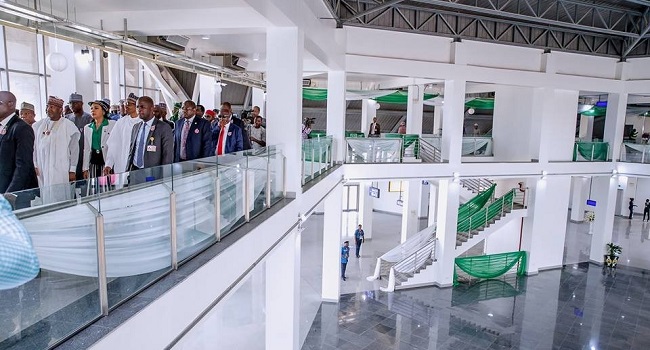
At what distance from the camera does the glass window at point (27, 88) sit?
1359cm

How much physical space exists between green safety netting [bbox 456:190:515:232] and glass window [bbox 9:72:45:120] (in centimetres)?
1550

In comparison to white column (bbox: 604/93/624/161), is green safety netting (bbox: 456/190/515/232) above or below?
below

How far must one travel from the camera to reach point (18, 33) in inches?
566

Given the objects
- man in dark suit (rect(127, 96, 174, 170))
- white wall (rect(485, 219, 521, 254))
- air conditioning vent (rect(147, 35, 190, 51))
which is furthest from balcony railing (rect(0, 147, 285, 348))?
white wall (rect(485, 219, 521, 254))

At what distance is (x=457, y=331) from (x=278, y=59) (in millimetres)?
9030

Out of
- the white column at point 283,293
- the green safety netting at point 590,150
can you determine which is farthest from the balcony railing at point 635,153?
the white column at point 283,293

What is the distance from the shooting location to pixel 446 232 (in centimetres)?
1518

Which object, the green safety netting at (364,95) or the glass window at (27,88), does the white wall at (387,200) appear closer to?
the green safety netting at (364,95)

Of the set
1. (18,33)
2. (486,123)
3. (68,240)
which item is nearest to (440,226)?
(68,240)

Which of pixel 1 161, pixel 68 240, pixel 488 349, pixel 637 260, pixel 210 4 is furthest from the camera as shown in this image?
pixel 637 260

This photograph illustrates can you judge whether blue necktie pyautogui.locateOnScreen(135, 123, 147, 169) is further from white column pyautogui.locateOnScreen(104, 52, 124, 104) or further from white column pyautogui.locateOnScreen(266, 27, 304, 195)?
white column pyautogui.locateOnScreen(104, 52, 124, 104)

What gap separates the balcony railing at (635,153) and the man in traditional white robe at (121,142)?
19.7m

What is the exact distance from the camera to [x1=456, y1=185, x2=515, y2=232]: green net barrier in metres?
16.1

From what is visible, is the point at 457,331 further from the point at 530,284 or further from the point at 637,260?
the point at 637,260
